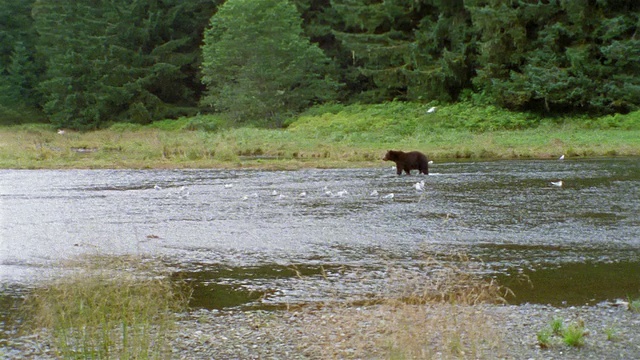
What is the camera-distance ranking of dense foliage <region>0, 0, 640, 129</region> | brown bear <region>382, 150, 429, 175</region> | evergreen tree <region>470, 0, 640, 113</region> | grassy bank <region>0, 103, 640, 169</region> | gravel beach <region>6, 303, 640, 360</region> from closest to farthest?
gravel beach <region>6, 303, 640, 360</region>, brown bear <region>382, 150, 429, 175</region>, grassy bank <region>0, 103, 640, 169</region>, evergreen tree <region>470, 0, 640, 113</region>, dense foliage <region>0, 0, 640, 129</region>

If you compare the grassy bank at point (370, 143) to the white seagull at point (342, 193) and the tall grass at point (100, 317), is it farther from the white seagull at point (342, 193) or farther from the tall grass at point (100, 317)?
the tall grass at point (100, 317)

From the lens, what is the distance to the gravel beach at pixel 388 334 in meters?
5.68

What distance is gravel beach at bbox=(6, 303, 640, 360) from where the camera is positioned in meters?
5.68

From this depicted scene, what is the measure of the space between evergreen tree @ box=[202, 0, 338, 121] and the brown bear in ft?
72.6

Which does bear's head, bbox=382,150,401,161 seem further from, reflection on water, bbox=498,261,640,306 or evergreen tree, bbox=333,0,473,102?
evergreen tree, bbox=333,0,473,102

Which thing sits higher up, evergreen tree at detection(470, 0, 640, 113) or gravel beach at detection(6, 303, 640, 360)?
evergreen tree at detection(470, 0, 640, 113)

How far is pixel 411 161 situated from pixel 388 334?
46.2 feet

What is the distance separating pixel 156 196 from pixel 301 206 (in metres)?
4.05

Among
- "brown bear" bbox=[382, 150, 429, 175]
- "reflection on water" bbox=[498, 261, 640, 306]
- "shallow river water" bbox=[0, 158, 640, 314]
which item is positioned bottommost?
"reflection on water" bbox=[498, 261, 640, 306]

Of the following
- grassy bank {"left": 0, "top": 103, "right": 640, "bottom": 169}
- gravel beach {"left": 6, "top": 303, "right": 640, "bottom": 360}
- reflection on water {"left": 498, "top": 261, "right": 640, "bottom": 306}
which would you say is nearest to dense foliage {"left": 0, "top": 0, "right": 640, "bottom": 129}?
grassy bank {"left": 0, "top": 103, "right": 640, "bottom": 169}

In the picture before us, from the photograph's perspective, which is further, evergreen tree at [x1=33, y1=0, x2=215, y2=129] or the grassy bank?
evergreen tree at [x1=33, y1=0, x2=215, y2=129]

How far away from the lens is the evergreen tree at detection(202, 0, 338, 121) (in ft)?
137

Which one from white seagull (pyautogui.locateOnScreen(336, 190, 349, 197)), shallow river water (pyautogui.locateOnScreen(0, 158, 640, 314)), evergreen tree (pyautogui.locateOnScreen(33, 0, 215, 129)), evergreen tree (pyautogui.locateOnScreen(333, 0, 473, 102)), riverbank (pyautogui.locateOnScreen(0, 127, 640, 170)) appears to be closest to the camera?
shallow river water (pyautogui.locateOnScreen(0, 158, 640, 314))

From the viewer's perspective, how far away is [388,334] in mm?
5836
